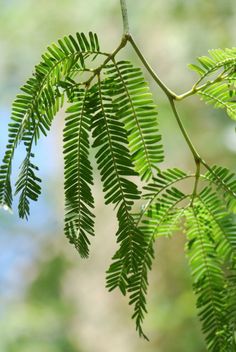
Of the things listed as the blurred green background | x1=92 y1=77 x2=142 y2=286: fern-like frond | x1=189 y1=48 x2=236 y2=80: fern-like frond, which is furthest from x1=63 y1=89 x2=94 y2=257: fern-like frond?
the blurred green background

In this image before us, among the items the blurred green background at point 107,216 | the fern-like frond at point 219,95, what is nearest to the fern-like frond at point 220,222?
the fern-like frond at point 219,95

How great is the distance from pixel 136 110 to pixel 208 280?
0.93ft

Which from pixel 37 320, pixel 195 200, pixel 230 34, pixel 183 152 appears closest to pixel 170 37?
pixel 230 34

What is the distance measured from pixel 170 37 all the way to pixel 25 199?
110 inches

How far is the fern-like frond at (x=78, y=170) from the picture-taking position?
0.87m

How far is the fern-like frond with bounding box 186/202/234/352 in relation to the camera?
934 millimetres

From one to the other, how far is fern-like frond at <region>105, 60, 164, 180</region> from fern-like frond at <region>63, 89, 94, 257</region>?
1.8 inches

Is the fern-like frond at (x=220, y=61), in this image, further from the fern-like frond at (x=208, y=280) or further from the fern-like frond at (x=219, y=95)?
the fern-like frond at (x=208, y=280)

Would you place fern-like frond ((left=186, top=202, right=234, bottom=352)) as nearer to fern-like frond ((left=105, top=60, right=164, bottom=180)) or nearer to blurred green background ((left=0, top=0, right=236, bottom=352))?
fern-like frond ((left=105, top=60, right=164, bottom=180))

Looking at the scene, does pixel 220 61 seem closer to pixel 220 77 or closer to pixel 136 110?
pixel 220 77

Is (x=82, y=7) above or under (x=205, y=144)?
above

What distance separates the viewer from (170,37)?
139 inches

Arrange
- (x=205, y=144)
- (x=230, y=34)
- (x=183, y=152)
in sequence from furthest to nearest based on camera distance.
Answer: (x=183, y=152) < (x=205, y=144) < (x=230, y=34)

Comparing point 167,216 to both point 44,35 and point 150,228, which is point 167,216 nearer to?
point 150,228
